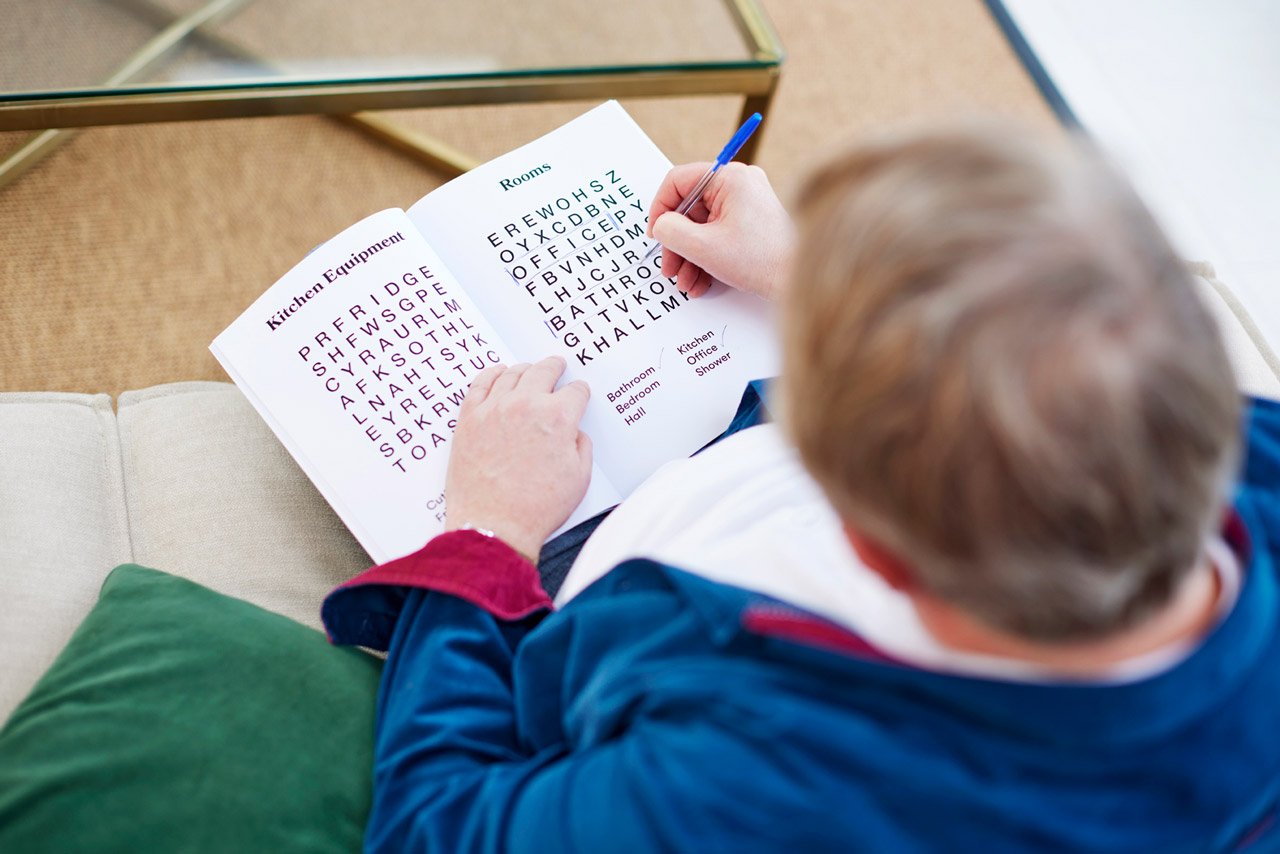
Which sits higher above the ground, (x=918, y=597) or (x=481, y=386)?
(x=481, y=386)

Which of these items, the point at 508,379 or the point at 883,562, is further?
the point at 508,379

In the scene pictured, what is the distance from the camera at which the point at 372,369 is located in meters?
0.79

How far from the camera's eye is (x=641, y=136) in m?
0.94

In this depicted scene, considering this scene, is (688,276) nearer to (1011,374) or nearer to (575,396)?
(575,396)

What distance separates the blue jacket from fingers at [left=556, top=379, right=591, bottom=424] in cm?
20

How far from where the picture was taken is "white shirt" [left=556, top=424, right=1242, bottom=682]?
1.50 ft

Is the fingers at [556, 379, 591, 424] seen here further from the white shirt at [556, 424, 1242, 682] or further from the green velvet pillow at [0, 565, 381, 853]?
the green velvet pillow at [0, 565, 381, 853]

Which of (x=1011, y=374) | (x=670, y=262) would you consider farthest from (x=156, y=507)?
(x=1011, y=374)

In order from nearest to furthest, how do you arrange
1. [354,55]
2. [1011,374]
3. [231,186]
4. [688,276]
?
[1011,374]
[688,276]
[354,55]
[231,186]

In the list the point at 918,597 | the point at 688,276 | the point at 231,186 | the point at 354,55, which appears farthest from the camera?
the point at 231,186

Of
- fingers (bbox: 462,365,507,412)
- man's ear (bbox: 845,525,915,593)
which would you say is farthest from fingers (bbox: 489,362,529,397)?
man's ear (bbox: 845,525,915,593)

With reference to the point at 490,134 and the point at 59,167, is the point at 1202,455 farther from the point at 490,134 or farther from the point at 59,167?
the point at 59,167

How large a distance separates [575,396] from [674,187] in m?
0.20

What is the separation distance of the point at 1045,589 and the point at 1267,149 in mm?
1766
